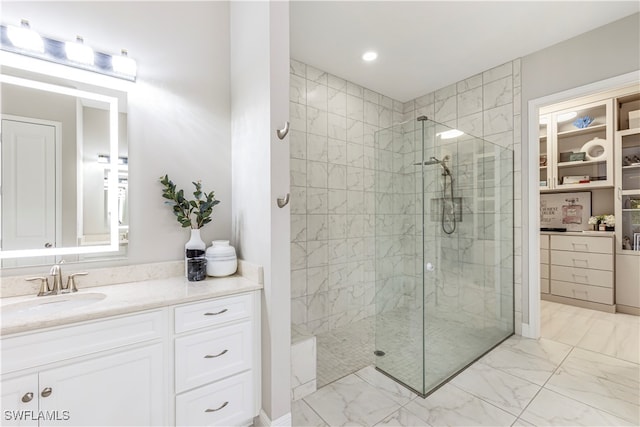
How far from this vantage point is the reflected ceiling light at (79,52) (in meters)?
1.48

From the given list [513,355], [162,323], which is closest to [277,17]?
[162,323]

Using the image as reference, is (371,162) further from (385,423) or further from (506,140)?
(385,423)

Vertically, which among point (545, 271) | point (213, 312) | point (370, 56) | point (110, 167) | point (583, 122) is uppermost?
point (370, 56)

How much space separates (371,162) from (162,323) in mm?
2592

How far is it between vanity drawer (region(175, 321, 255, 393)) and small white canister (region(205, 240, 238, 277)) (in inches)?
14.2

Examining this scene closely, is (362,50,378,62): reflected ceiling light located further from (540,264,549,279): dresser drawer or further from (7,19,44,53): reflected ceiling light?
(540,264,549,279): dresser drawer

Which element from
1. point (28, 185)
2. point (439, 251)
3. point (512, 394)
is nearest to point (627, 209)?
point (439, 251)

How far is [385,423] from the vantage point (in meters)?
1.60

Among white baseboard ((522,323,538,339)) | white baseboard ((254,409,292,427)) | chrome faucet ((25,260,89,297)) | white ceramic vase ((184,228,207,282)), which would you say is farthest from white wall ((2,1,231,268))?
white baseboard ((522,323,538,339))

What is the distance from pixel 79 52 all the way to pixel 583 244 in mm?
5239

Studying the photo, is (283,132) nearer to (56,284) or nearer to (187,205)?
(187,205)

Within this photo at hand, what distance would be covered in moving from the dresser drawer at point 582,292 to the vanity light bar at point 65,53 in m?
Result: 5.13

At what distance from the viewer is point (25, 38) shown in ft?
4.53

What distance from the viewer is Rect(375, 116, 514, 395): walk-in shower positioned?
2143 millimetres
